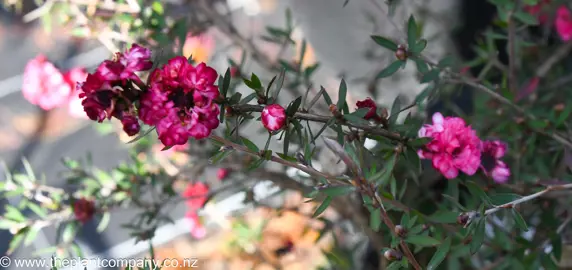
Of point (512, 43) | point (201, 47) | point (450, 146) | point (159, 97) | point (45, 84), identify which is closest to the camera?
point (159, 97)

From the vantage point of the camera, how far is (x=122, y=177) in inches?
37.2

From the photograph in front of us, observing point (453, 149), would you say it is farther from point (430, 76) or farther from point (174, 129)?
point (174, 129)

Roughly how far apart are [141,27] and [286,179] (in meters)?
0.33

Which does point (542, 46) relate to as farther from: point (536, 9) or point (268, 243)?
point (268, 243)

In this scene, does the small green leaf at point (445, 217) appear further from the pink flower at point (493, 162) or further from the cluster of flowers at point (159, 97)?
the cluster of flowers at point (159, 97)

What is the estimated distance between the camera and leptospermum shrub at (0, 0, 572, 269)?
1.60 feet

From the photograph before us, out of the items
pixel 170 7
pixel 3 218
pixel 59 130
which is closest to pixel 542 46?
pixel 170 7

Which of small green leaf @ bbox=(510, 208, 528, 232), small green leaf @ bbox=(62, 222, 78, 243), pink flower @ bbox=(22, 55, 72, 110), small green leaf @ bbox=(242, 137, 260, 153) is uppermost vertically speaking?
small green leaf @ bbox=(242, 137, 260, 153)

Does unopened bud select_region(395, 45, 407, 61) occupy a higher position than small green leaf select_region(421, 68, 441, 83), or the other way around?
unopened bud select_region(395, 45, 407, 61)

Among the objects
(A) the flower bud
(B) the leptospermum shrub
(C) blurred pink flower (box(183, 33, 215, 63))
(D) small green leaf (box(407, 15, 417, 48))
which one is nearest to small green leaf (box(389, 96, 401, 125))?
(B) the leptospermum shrub

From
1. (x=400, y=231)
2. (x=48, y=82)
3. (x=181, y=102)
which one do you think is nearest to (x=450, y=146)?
(x=400, y=231)

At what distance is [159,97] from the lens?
1.55 feet

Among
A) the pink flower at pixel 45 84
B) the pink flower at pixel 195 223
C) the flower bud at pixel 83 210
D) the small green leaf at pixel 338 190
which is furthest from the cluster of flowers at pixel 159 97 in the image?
the pink flower at pixel 195 223

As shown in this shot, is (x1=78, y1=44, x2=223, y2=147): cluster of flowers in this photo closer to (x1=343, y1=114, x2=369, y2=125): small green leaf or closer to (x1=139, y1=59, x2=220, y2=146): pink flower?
(x1=139, y1=59, x2=220, y2=146): pink flower
